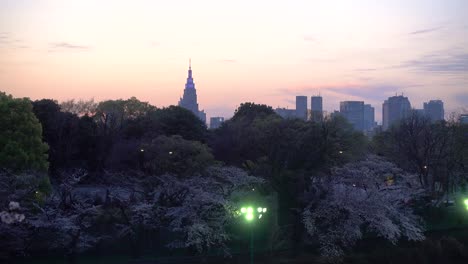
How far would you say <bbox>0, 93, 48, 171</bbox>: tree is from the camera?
2356 centimetres

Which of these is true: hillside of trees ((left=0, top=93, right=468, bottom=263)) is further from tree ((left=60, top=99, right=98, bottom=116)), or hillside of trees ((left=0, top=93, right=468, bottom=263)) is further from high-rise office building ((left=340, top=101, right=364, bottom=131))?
high-rise office building ((left=340, top=101, right=364, bottom=131))

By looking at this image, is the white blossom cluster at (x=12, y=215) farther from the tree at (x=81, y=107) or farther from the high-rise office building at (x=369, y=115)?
the high-rise office building at (x=369, y=115)

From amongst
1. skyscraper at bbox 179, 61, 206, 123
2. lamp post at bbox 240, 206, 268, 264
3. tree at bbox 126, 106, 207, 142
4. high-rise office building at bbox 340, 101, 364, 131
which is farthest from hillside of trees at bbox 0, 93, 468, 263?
skyscraper at bbox 179, 61, 206, 123

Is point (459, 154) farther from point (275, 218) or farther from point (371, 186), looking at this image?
point (275, 218)

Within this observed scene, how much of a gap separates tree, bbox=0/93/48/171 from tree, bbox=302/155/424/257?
12.2 metres

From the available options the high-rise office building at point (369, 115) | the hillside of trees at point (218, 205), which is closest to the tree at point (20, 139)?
the hillside of trees at point (218, 205)

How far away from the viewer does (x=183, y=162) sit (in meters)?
29.8

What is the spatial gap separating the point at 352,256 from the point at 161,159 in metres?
12.0

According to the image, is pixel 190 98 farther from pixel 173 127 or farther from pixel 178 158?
pixel 178 158

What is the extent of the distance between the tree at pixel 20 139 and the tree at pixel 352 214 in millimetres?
12167

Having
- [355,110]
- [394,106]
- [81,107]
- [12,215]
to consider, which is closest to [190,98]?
[355,110]

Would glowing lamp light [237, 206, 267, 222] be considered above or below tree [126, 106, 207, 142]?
below

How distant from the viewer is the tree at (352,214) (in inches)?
872

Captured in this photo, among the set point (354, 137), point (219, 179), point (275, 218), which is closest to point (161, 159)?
point (219, 179)
